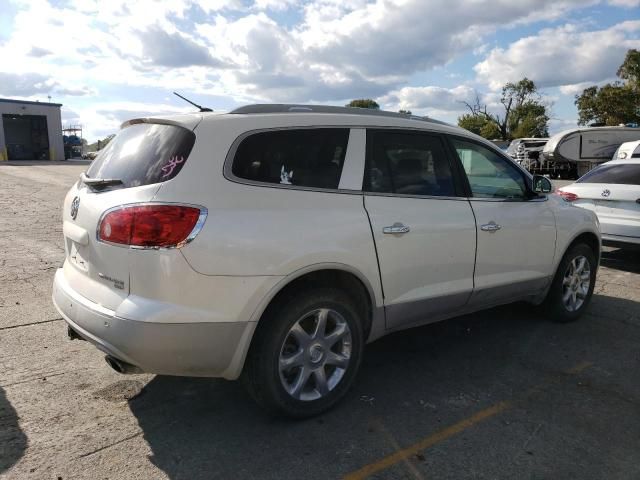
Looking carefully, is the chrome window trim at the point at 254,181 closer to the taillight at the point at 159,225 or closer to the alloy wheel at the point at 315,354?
the taillight at the point at 159,225

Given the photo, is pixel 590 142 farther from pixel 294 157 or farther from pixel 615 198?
pixel 294 157

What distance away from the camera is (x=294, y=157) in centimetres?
324

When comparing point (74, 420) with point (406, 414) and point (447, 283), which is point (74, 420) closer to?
point (406, 414)

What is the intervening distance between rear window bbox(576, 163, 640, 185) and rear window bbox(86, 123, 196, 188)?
6611mm

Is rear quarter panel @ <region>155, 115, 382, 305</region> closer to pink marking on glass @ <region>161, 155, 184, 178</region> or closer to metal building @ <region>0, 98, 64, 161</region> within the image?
pink marking on glass @ <region>161, 155, 184, 178</region>

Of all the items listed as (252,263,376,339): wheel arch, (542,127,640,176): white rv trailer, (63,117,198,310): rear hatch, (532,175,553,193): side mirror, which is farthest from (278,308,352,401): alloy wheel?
(542,127,640,176): white rv trailer

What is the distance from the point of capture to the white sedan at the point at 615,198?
7.09 metres

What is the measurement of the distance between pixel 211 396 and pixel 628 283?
558 cm

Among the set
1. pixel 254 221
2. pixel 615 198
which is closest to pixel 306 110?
pixel 254 221

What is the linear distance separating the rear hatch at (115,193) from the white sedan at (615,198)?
6.28m

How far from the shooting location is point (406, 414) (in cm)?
337

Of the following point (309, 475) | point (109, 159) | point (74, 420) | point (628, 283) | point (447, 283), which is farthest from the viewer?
point (628, 283)

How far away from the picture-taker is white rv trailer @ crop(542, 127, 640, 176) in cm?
2214

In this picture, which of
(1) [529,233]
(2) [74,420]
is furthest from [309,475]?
(1) [529,233]
